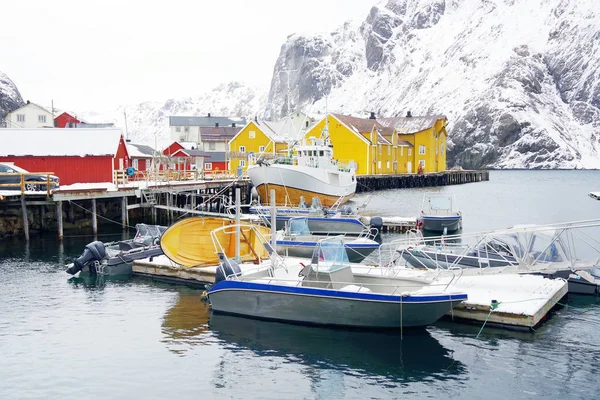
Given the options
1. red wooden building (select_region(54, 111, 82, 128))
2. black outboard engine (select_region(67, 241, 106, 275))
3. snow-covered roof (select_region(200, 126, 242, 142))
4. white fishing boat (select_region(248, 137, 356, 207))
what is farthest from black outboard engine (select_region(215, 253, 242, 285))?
snow-covered roof (select_region(200, 126, 242, 142))

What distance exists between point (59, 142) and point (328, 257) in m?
34.1

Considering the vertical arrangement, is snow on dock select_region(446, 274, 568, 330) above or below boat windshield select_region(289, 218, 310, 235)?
below

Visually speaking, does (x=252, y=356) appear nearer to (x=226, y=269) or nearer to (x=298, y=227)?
(x=226, y=269)

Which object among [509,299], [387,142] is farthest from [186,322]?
[387,142]

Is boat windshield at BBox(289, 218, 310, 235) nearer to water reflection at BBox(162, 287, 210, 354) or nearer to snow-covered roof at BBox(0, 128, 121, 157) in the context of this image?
water reflection at BBox(162, 287, 210, 354)

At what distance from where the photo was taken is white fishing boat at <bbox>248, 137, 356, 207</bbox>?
163ft

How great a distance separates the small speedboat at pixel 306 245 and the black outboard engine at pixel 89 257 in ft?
25.7

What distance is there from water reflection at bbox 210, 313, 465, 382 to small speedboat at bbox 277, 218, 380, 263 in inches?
340

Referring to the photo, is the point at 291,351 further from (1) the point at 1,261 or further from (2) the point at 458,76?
(2) the point at 458,76

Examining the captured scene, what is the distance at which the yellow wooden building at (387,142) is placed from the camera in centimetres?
8169

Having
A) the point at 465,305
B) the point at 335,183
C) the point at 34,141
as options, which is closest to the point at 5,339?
the point at 465,305

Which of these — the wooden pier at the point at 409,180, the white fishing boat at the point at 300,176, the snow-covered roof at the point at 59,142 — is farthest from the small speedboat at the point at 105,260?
the wooden pier at the point at 409,180

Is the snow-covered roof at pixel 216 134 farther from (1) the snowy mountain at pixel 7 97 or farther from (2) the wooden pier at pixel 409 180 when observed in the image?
(1) the snowy mountain at pixel 7 97

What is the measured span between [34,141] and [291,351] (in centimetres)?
3678
